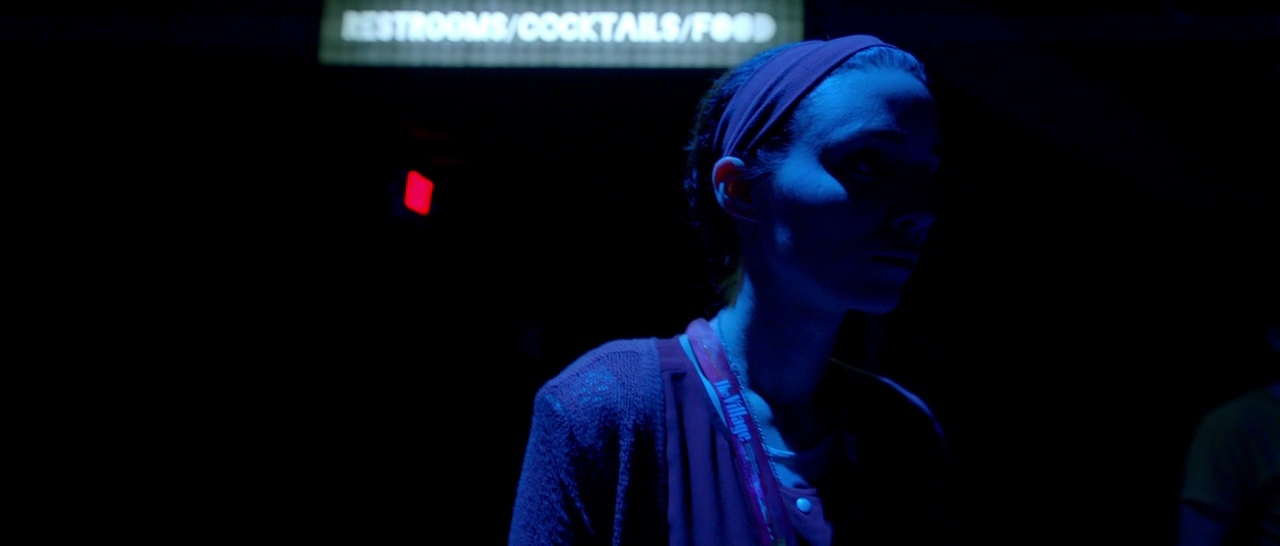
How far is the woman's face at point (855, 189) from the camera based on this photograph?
0.97 m

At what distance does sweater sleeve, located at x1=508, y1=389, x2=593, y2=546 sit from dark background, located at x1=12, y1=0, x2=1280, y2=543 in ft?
7.00

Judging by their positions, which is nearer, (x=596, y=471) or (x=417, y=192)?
(x=596, y=471)

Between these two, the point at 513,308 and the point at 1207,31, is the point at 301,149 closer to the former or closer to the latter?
the point at 513,308

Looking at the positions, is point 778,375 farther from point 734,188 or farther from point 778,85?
point 778,85

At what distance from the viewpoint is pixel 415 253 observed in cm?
580

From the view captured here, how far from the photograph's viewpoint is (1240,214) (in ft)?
10.4

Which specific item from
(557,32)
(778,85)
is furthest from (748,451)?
(557,32)

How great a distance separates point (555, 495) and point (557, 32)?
2172mm

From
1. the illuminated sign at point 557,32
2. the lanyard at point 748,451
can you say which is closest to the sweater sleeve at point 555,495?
the lanyard at point 748,451

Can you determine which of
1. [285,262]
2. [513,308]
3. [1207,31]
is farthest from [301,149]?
[1207,31]

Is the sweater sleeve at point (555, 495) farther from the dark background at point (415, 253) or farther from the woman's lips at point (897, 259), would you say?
the dark background at point (415, 253)

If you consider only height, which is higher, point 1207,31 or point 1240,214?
point 1207,31

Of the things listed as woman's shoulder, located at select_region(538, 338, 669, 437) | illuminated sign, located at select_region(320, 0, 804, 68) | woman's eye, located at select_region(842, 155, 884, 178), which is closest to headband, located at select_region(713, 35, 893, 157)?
woman's eye, located at select_region(842, 155, 884, 178)

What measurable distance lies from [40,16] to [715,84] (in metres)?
4.20
